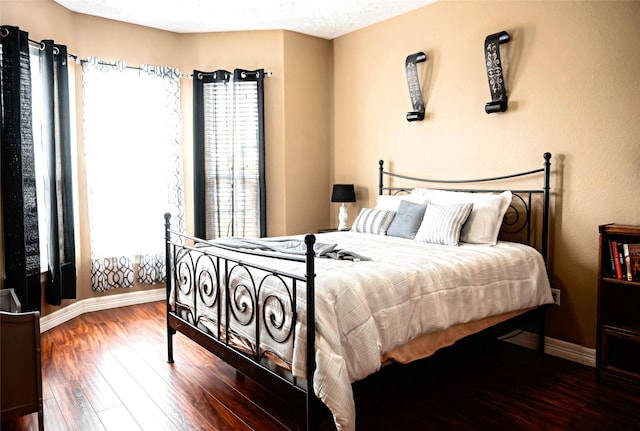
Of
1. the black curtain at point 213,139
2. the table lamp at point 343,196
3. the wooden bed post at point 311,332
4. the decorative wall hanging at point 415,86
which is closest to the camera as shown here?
the wooden bed post at point 311,332

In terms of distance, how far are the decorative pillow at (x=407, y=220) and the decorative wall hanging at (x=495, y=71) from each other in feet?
2.99

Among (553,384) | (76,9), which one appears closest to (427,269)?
(553,384)

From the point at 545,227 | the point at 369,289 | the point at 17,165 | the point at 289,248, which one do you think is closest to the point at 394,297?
the point at 369,289

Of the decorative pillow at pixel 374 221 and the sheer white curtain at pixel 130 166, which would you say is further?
the sheer white curtain at pixel 130 166

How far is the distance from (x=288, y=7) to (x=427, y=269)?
278 cm

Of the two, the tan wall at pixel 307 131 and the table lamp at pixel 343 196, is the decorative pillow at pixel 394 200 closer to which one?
the table lamp at pixel 343 196

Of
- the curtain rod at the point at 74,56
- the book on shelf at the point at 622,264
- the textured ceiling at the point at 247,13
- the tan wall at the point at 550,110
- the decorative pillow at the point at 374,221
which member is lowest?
the book on shelf at the point at 622,264

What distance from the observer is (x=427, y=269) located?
249 centimetres

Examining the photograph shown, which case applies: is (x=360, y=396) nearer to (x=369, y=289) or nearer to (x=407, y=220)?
(x=369, y=289)

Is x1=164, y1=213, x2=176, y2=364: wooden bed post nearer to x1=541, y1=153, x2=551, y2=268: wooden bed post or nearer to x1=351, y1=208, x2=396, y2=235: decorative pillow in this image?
x1=351, y1=208, x2=396, y2=235: decorative pillow

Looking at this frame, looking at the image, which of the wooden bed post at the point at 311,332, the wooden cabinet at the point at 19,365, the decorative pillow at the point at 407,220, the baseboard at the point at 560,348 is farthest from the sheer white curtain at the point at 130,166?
the baseboard at the point at 560,348

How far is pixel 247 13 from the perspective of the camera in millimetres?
4262

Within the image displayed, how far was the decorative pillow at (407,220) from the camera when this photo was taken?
349cm

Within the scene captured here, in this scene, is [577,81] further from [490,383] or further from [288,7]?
[288,7]
